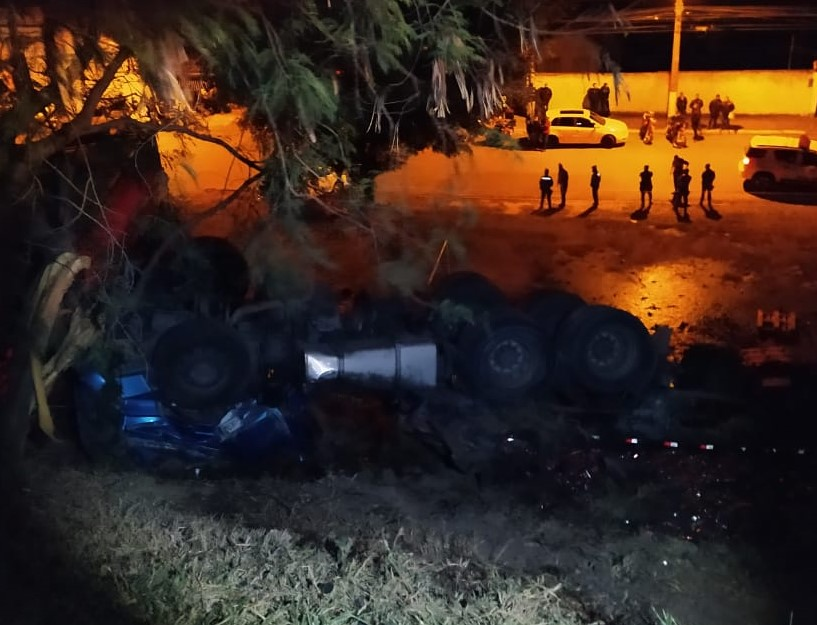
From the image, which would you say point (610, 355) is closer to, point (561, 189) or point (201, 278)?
point (201, 278)

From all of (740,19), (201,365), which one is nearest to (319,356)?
(201,365)

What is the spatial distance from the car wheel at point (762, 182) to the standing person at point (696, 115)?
707 cm

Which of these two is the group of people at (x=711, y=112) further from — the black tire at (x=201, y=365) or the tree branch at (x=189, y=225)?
the tree branch at (x=189, y=225)

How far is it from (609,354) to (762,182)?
13512 mm

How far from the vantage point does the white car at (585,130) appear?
2550cm

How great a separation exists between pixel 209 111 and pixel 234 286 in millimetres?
2421

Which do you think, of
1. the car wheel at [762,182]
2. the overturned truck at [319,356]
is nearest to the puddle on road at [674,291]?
the overturned truck at [319,356]

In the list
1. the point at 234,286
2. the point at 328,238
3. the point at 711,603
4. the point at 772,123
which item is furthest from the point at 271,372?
the point at 772,123

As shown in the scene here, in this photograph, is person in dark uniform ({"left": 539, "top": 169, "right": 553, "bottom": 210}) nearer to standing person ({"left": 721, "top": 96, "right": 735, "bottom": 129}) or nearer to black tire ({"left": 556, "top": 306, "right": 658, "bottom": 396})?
black tire ({"left": 556, "top": 306, "right": 658, "bottom": 396})

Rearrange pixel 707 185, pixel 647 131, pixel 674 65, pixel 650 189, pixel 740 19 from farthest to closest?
pixel 740 19, pixel 674 65, pixel 647 131, pixel 707 185, pixel 650 189

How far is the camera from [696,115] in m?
27.5

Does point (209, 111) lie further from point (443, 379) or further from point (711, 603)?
point (711, 603)

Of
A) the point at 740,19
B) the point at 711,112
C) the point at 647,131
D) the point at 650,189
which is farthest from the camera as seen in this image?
the point at 740,19

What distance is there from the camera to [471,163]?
25.2 feet
